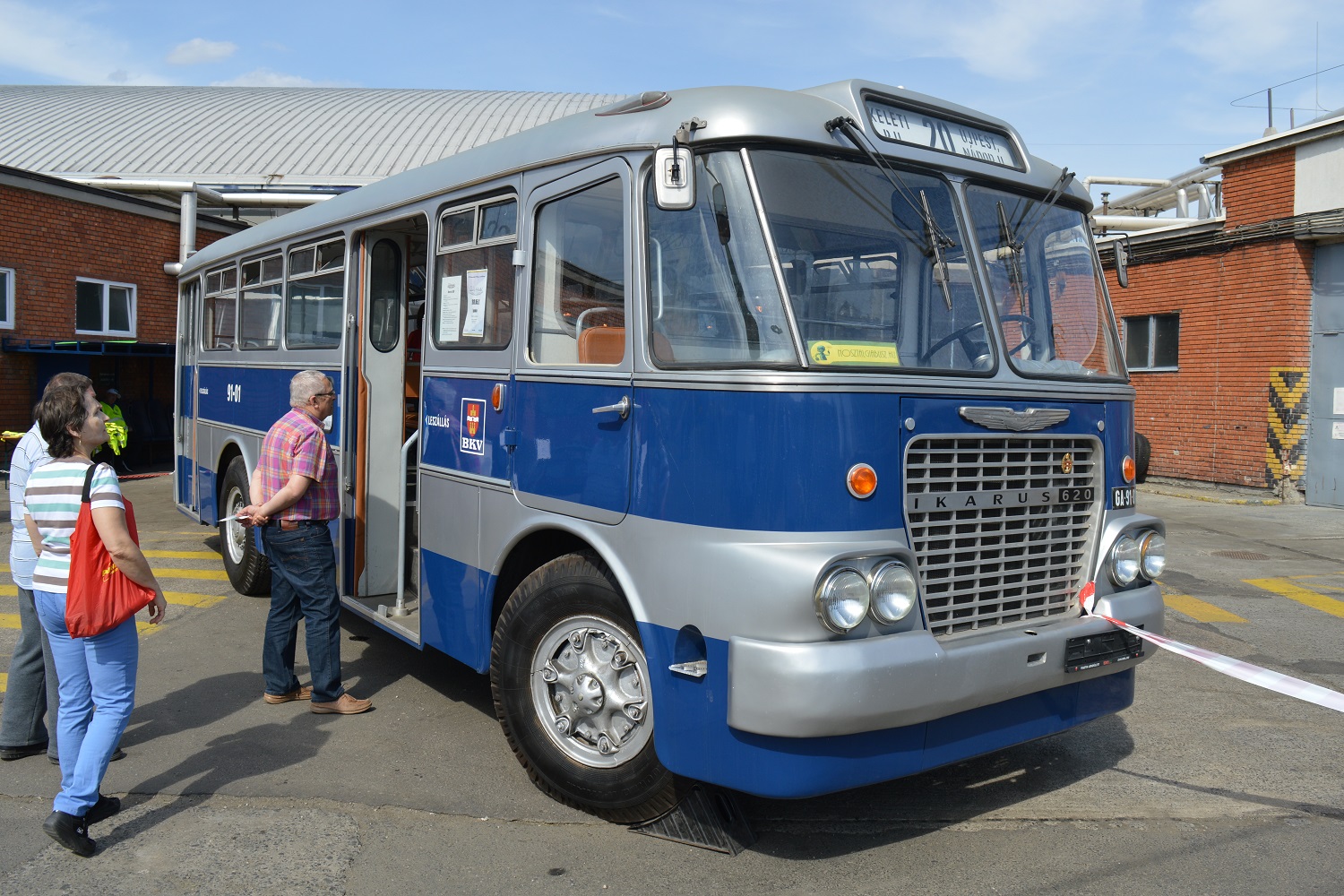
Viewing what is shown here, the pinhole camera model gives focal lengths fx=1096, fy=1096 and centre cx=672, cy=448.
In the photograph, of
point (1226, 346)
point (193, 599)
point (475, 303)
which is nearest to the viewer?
point (475, 303)

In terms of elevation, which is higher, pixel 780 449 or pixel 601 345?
pixel 601 345

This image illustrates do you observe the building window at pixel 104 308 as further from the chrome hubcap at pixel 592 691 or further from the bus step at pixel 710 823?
the bus step at pixel 710 823

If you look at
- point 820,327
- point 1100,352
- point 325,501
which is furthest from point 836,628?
point 325,501

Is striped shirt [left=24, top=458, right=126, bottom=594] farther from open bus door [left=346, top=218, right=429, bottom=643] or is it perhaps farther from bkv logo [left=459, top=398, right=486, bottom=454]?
open bus door [left=346, top=218, right=429, bottom=643]

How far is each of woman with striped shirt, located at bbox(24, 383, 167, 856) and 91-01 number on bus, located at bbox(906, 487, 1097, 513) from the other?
2.84 m

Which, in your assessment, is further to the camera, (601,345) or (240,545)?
(240,545)

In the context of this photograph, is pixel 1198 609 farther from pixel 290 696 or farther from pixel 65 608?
pixel 65 608

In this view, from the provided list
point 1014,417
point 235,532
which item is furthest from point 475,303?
point 235,532

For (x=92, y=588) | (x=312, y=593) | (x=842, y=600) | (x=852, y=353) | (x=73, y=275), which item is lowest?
(x=312, y=593)

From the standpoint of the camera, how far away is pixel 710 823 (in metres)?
4.14

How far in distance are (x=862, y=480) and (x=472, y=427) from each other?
2169mm

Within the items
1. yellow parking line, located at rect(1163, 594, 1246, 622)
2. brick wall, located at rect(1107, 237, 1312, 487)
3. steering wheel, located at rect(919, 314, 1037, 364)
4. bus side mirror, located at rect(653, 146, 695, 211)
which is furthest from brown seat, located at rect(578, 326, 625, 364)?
brick wall, located at rect(1107, 237, 1312, 487)

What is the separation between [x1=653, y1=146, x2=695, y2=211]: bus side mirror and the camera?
381cm

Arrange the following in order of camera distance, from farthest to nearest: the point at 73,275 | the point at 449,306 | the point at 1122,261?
the point at 73,275
the point at 1122,261
the point at 449,306
